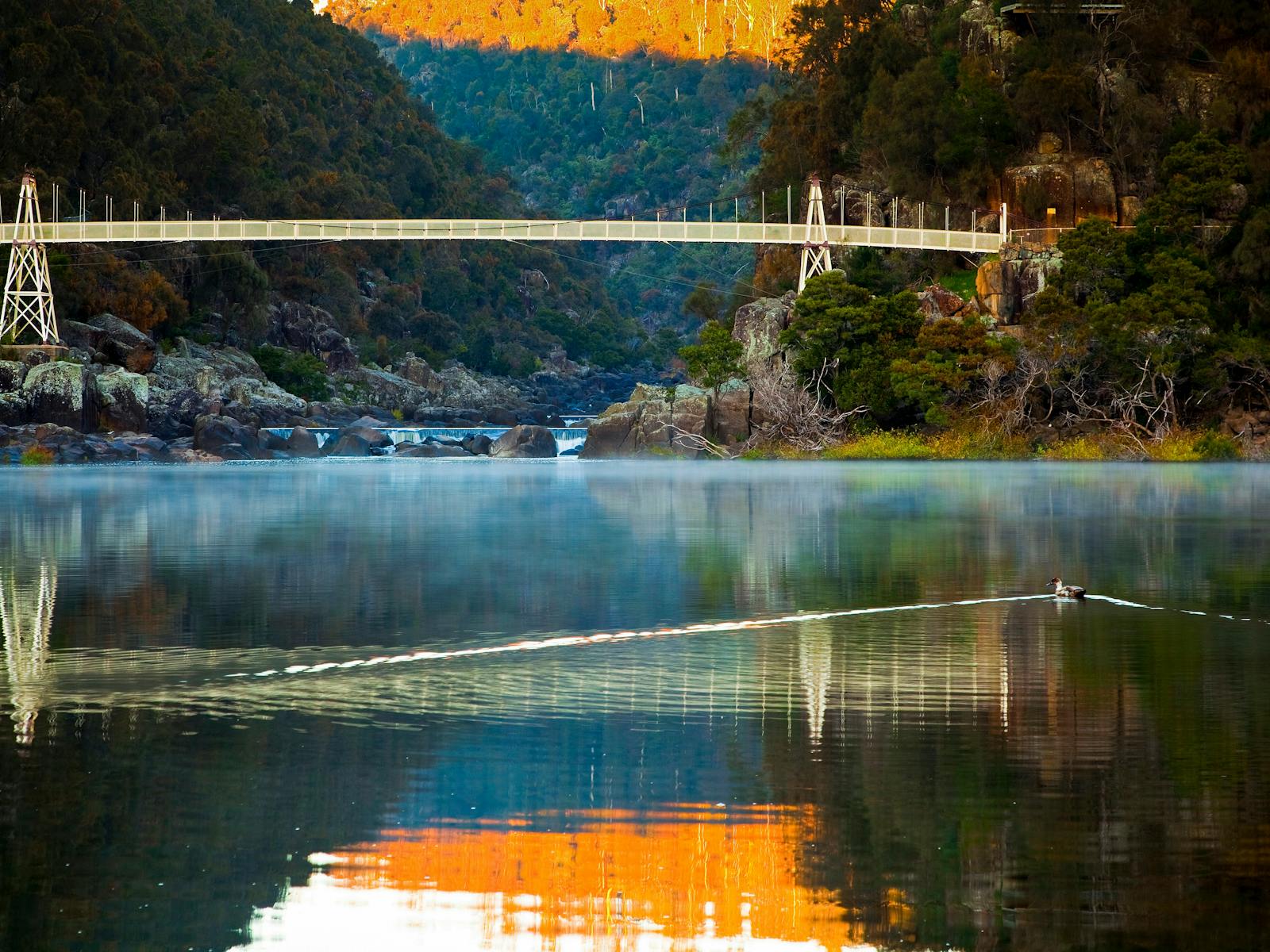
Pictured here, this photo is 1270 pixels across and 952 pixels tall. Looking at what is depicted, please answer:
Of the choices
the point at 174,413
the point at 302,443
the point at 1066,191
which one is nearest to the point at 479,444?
the point at 302,443

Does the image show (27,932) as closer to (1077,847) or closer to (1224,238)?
(1077,847)

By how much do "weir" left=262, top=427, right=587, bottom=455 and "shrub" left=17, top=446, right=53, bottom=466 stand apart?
11235 millimetres

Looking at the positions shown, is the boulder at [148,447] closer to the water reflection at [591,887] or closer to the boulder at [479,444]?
the boulder at [479,444]

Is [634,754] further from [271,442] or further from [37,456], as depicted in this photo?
[271,442]

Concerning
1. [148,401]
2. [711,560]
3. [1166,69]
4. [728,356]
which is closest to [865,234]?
[728,356]

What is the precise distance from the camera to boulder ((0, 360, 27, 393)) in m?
64.6

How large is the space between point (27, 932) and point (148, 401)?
67.2m

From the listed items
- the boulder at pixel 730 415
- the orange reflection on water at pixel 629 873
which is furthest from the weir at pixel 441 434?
the orange reflection on water at pixel 629 873

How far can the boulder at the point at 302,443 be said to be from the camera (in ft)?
229

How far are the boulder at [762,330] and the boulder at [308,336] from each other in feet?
134

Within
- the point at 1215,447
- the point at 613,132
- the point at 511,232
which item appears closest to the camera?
the point at 1215,447

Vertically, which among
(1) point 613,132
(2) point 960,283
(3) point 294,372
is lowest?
(3) point 294,372

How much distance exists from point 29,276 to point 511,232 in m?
21.3

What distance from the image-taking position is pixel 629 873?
18.1 feet
